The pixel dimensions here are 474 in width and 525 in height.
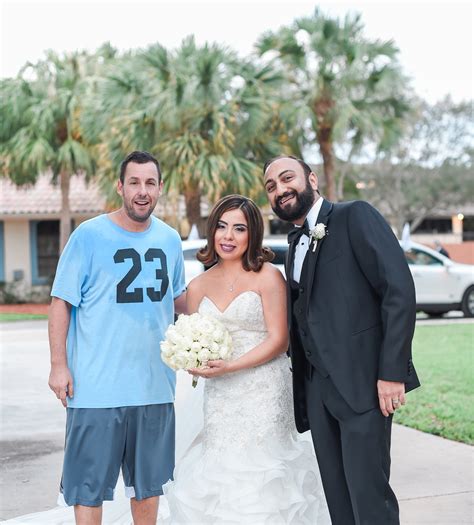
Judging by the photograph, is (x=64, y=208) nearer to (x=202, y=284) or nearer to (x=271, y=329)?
(x=202, y=284)

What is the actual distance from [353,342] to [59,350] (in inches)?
56.8

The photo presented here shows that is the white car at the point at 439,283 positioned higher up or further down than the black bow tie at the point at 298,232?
further down

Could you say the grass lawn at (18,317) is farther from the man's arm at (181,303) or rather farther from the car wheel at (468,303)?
the man's arm at (181,303)

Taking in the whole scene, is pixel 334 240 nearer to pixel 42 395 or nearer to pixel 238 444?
pixel 238 444

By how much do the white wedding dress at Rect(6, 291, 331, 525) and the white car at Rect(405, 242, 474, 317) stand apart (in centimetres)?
1476

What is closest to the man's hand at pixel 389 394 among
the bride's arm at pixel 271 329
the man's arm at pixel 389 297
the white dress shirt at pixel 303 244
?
the man's arm at pixel 389 297

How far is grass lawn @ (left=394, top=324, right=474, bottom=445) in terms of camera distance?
314 inches

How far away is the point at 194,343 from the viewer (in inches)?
163

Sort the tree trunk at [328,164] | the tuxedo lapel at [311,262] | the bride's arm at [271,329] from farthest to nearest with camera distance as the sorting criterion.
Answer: the tree trunk at [328,164], the bride's arm at [271,329], the tuxedo lapel at [311,262]

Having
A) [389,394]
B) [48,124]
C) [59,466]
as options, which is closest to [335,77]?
[48,124]

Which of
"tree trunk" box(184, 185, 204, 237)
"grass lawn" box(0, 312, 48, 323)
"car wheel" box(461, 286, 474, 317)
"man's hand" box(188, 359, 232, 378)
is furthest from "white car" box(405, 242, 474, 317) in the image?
"man's hand" box(188, 359, 232, 378)

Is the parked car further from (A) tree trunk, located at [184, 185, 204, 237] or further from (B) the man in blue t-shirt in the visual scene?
(B) the man in blue t-shirt

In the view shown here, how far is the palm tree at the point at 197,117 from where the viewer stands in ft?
70.1

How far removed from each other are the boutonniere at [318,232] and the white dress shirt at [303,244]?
0.27 feet
